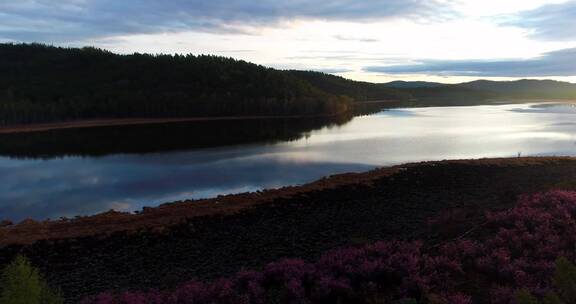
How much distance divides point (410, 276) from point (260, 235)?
378 inches

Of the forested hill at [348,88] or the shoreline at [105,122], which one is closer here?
the shoreline at [105,122]

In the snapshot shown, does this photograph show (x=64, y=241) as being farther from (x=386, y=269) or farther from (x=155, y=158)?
(x=155, y=158)

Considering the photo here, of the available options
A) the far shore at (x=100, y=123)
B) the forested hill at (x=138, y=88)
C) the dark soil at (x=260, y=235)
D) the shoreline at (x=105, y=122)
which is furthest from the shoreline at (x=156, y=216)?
the forested hill at (x=138, y=88)

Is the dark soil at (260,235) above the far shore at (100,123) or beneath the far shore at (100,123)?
Result: beneath

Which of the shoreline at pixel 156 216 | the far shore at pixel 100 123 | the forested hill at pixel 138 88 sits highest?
the forested hill at pixel 138 88

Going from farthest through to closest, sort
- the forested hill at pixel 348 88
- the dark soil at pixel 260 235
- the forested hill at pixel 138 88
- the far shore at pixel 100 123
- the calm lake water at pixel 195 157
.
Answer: the forested hill at pixel 348 88, the forested hill at pixel 138 88, the far shore at pixel 100 123, the calm lake water at pixel 195 157, the dark soil at pixel 260 235

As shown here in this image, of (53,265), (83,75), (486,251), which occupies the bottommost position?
(53,265)

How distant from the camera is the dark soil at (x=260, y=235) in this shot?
41.9 feet

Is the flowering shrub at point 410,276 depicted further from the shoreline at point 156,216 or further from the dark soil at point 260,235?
the shoreline at point 156,216

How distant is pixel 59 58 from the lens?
12206 cm

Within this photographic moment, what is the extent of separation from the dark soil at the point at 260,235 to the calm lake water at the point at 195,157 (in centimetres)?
535

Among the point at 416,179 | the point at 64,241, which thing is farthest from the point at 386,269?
the point at 416,179

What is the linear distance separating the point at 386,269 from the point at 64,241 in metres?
12.8

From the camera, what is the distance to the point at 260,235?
16.1 m
